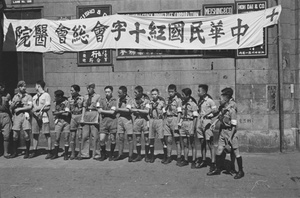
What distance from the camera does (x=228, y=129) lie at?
23.6 ft

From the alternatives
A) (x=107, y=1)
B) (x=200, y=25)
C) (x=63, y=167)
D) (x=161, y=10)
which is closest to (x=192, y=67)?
(x=200, y=25)

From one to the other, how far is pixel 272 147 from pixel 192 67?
11.2ft

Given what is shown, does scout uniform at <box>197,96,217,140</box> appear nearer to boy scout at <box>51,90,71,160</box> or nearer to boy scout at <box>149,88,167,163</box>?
boy scout at <box>149,88,167,163</box>

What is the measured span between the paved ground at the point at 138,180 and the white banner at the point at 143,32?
3474 mm

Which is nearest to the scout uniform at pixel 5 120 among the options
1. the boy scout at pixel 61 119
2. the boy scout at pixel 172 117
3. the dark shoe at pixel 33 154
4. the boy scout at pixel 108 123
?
the dark shoe at pixel 33 154

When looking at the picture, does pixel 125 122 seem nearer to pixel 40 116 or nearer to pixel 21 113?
pixel 40 116

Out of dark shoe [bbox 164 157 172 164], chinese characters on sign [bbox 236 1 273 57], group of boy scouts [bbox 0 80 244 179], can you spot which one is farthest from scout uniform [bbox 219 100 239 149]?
chinese characters on sign [bbox 236 1 273 57]

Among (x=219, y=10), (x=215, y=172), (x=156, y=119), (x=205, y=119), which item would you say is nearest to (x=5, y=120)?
(x=156, y=119)

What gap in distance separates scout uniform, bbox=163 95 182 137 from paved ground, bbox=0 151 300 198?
2.81 feet

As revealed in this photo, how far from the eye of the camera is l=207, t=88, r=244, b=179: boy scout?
7.04 metres

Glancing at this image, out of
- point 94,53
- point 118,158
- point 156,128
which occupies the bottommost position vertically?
point 118,158

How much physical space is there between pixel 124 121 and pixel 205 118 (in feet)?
7.21

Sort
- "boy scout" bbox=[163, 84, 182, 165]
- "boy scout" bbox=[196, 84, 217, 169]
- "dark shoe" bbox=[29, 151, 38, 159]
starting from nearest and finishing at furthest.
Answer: "boy scout" bbox=[196, 84, 217, 169] < "boy scout" bbox=[163, 84, 182, 165] < "dark shoe" bbox=[29, 151, 38, 159]

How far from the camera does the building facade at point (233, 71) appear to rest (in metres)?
9.35
